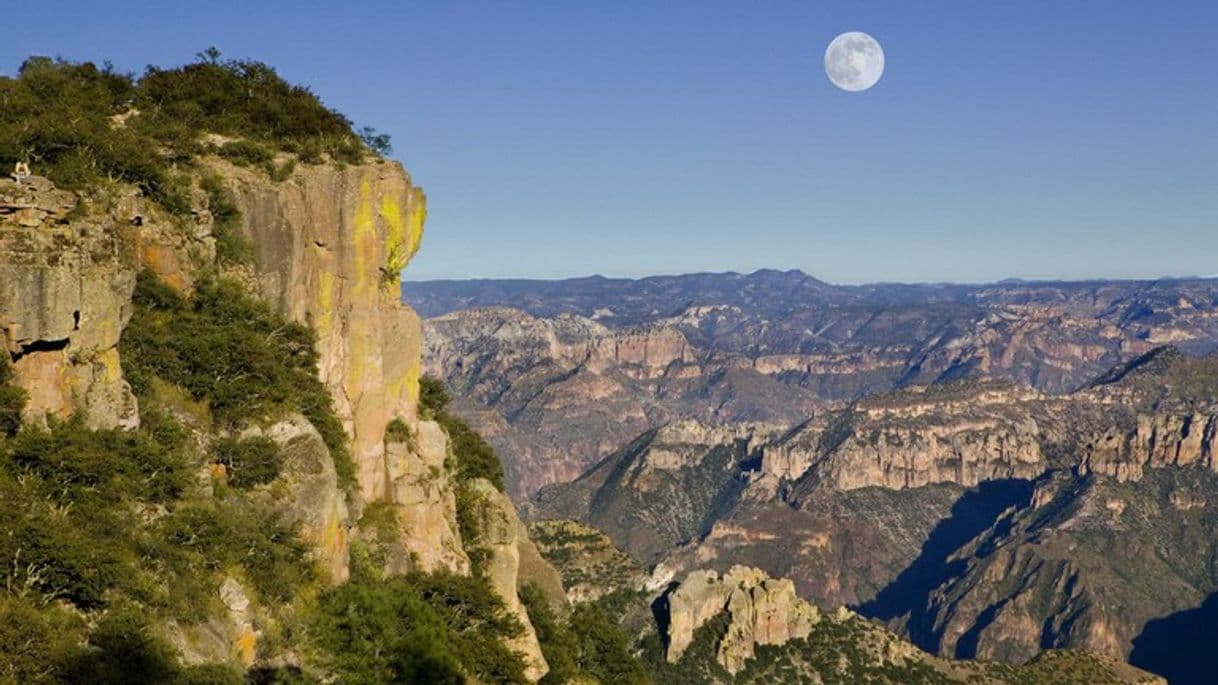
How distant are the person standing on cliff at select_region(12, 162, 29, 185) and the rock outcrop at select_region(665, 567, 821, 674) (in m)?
90.5

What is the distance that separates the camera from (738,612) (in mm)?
116188

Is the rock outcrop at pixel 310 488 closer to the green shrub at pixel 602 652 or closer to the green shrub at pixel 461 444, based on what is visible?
the green shrub at pixel 461 444

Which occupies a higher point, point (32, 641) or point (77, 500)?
point (77, 500)

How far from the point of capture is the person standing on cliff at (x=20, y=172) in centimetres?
2792

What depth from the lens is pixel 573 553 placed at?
122m

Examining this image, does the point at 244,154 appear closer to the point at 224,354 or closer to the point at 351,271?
the point at 351,271

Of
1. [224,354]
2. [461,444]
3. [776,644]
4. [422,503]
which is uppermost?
[224,354]

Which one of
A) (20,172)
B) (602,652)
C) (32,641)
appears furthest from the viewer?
(602,652)

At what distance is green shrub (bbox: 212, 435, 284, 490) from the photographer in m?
30.6

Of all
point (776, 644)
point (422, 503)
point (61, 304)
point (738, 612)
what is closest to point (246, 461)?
point (61, 304)

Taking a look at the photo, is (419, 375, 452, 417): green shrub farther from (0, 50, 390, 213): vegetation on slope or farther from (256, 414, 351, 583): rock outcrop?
(256, 414, 351, 583): rock outcrop

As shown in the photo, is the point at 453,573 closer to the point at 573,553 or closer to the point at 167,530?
the point at 167,530

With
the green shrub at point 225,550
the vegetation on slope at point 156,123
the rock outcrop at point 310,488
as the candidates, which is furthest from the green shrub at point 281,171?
the green shrub at point 225,550

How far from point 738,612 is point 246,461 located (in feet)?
304
